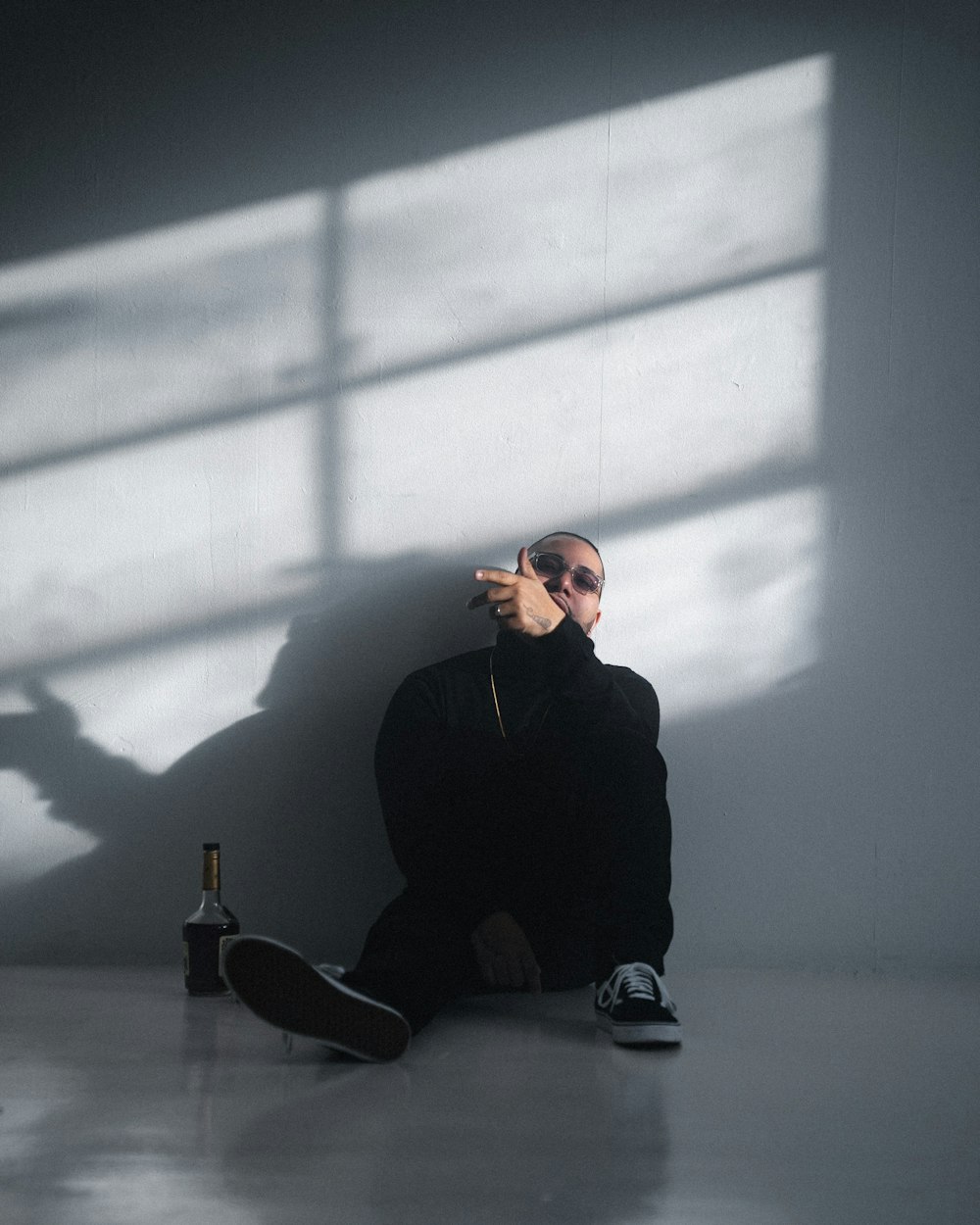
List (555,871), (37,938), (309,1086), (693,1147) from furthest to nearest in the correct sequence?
1. (37,938)
2. (555,871)
3. (309,1086)
4. (693,1147)

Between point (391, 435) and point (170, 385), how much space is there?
570 mm

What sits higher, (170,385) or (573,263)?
(573,263)

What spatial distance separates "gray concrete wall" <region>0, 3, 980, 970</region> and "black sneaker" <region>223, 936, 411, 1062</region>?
89cm

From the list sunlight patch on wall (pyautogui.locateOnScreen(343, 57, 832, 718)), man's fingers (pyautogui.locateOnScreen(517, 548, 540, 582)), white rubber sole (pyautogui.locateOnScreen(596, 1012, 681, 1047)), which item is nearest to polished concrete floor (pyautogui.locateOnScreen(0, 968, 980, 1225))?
white rubber sole (pyautogui.locateOnScreen(596, 1012, 681, 1047))

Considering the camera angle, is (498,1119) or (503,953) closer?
(498,1119)

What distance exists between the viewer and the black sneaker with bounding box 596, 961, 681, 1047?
1846mm

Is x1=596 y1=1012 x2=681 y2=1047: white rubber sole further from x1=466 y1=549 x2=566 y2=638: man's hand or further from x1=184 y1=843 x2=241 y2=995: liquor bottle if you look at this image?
x1=184 y1=843 x2=241 y2=995: liquor bottle

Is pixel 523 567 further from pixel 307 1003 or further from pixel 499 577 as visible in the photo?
pixel 307 1003

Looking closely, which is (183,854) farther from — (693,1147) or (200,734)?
(693,1147)

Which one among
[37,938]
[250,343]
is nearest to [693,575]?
[250,343]

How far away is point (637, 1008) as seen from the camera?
1859 mm

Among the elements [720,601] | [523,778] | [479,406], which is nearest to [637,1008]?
[523,778]

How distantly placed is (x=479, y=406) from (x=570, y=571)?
515 mm

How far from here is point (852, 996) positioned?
2303 millimetres
